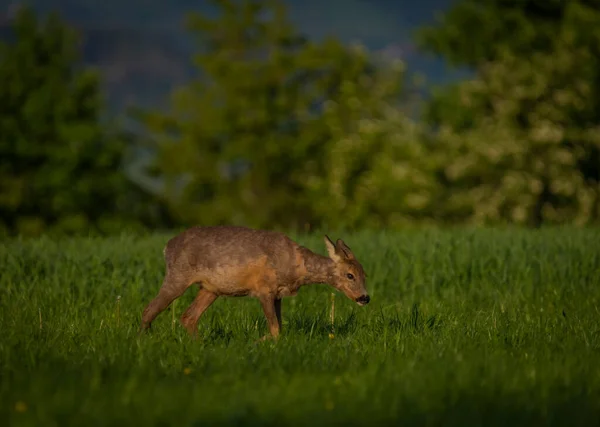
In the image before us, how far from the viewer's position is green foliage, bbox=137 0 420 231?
Result: 44312 mm

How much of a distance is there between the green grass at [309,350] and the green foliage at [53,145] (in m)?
23.0

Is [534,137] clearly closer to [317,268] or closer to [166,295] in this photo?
[317,268]

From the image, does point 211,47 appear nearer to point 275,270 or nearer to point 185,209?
point 185,209

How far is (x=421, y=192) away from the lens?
39281 mm

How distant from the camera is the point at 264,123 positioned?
45.0m

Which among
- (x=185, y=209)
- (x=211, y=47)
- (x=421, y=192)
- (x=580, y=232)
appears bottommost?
(x=185, y=209)

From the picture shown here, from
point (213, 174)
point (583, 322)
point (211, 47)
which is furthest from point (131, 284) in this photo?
point (211, 47)

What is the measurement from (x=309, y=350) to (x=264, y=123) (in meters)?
37.3

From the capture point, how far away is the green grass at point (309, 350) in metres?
5.94

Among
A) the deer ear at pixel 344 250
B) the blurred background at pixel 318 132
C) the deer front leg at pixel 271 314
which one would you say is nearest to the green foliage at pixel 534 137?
the blurred background at pixel 318 132

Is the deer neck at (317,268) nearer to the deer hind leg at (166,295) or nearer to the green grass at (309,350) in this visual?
the green grass at (309,350)

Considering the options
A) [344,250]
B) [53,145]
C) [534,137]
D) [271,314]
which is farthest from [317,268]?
[53,145]

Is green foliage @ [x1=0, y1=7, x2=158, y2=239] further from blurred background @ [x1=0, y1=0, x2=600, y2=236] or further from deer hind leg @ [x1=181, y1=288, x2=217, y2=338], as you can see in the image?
deer hind leg @ [x1=181, y1=288, x2=217, y2=338]

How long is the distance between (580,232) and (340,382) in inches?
517
